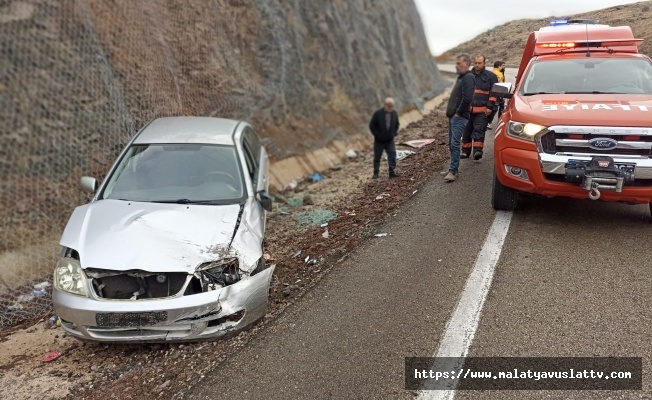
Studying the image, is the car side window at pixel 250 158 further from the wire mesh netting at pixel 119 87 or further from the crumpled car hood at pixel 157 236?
the wire mesh netting at pixel 119 87

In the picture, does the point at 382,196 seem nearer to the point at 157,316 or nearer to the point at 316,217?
the point at 316,217

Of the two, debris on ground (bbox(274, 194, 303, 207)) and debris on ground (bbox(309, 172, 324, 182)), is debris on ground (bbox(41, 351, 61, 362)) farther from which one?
debris on ground (bbox(309, 172, 324, 182))

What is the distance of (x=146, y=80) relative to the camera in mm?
8312

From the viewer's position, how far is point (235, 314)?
3.65 metres

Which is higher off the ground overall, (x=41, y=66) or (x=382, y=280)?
(x=41, y=66)

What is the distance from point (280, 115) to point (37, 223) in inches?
233

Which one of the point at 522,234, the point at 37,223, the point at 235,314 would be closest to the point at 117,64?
the point at 37,223

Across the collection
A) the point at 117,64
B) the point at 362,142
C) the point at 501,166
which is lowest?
the point at 362,142

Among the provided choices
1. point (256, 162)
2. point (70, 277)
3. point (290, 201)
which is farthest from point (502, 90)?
point (70, 277)

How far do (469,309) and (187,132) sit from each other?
3800 mm

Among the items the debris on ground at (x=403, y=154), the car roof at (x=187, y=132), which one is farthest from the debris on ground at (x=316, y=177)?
the car roof at (x=187, y=132)

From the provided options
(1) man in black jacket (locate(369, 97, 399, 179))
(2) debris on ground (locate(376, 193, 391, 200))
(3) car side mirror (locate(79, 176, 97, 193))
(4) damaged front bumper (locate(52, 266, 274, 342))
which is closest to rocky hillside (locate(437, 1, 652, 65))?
(1) man in black jacket (locate(369, 97, 399, 179))

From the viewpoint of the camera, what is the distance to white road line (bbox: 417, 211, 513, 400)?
3.28 metres

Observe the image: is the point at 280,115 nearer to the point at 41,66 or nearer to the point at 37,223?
the point at 41,66
